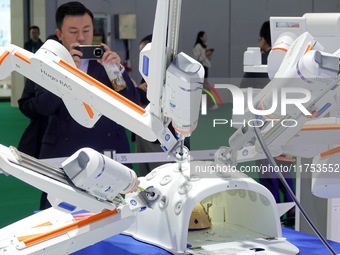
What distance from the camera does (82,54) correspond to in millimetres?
3488

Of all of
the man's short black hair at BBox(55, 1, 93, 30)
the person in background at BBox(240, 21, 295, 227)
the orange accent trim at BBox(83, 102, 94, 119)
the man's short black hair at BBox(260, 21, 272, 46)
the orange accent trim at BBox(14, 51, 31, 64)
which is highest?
the man's short black hair at BBox(55, 1, 93, 30)

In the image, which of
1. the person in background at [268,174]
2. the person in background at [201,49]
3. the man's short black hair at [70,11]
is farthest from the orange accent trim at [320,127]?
the person in background at [201,49]

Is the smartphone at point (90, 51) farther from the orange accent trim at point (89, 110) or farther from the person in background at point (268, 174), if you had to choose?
the person in background at point (268, 174)

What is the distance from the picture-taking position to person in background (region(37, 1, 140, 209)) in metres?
3.75

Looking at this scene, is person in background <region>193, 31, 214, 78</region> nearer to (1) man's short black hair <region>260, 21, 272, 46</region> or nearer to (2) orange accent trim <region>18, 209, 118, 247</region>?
(1) man's short black hair <region>260, 21, 272, 46</region>

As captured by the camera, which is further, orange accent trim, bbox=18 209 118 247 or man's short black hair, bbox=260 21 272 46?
man's short black hair, bbox=260 21 272 46

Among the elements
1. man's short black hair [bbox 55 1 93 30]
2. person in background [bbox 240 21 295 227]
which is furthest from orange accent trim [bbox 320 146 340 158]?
person in background [bbox 240 21 295 227]

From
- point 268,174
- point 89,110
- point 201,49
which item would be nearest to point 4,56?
point 89,110

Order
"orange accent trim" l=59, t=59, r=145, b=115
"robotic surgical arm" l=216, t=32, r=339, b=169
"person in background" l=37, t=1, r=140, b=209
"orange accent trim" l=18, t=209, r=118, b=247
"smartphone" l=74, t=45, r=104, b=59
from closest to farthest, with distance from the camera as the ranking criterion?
1. "robotic surgical arm" l=216, t=32, r=339, b=169
2. "orange accent trim" l=18, t=209, r=118, b=247
3. "orange accent trim" l=59, t=59, r=145, b=115
4. "smartphone" l=74, t=45, r=104, b=59
5. "person in background" l=37, t=1, r=140, b=209

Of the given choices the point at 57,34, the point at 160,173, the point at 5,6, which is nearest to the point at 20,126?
the point at 5,6

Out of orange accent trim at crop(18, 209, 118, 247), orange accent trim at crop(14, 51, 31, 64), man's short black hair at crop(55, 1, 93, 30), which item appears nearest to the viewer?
orange accent trim at crop(18, 209, 118, 247)

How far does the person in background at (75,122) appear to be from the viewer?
12.3 ft

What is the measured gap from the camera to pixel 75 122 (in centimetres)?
376

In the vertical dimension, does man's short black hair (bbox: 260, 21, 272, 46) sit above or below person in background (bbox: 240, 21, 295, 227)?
above
